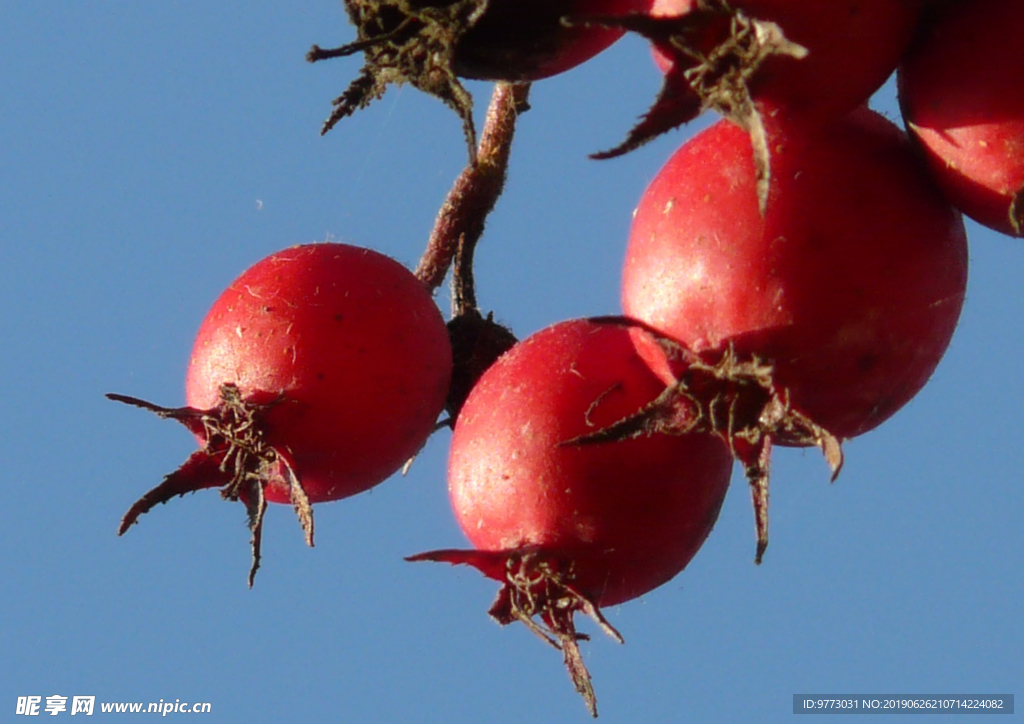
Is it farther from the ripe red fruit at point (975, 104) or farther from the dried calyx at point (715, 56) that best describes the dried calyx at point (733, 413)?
the ripe red fruit at point (975, 104)

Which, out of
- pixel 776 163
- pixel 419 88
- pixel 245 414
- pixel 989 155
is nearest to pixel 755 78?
pixel 776 163

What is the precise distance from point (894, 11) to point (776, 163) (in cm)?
22

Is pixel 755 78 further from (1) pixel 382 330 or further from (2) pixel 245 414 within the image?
(2) pixel 245 414

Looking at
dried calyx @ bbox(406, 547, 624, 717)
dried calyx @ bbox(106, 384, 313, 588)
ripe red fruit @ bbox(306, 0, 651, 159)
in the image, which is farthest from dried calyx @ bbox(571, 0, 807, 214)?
dried calyx @ bbox(106, 384, 313, 588)

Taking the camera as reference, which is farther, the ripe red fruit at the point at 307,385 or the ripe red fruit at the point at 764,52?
the ripe red fruit at the point at 307,385

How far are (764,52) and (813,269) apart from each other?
28 centimetres

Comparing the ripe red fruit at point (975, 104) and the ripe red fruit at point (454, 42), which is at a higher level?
the ripe red fruit at point (454, 42)

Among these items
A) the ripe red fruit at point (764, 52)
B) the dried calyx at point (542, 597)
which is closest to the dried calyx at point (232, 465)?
the dried calyx at point (542, 597)

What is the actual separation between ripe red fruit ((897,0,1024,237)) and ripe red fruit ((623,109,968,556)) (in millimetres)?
64

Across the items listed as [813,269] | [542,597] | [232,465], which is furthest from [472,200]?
[813,269]

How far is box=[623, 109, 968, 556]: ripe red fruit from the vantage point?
137 cm

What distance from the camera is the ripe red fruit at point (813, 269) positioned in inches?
54.1

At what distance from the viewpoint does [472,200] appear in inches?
87.0

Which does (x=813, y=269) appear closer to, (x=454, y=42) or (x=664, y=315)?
(x=664, y=315)
